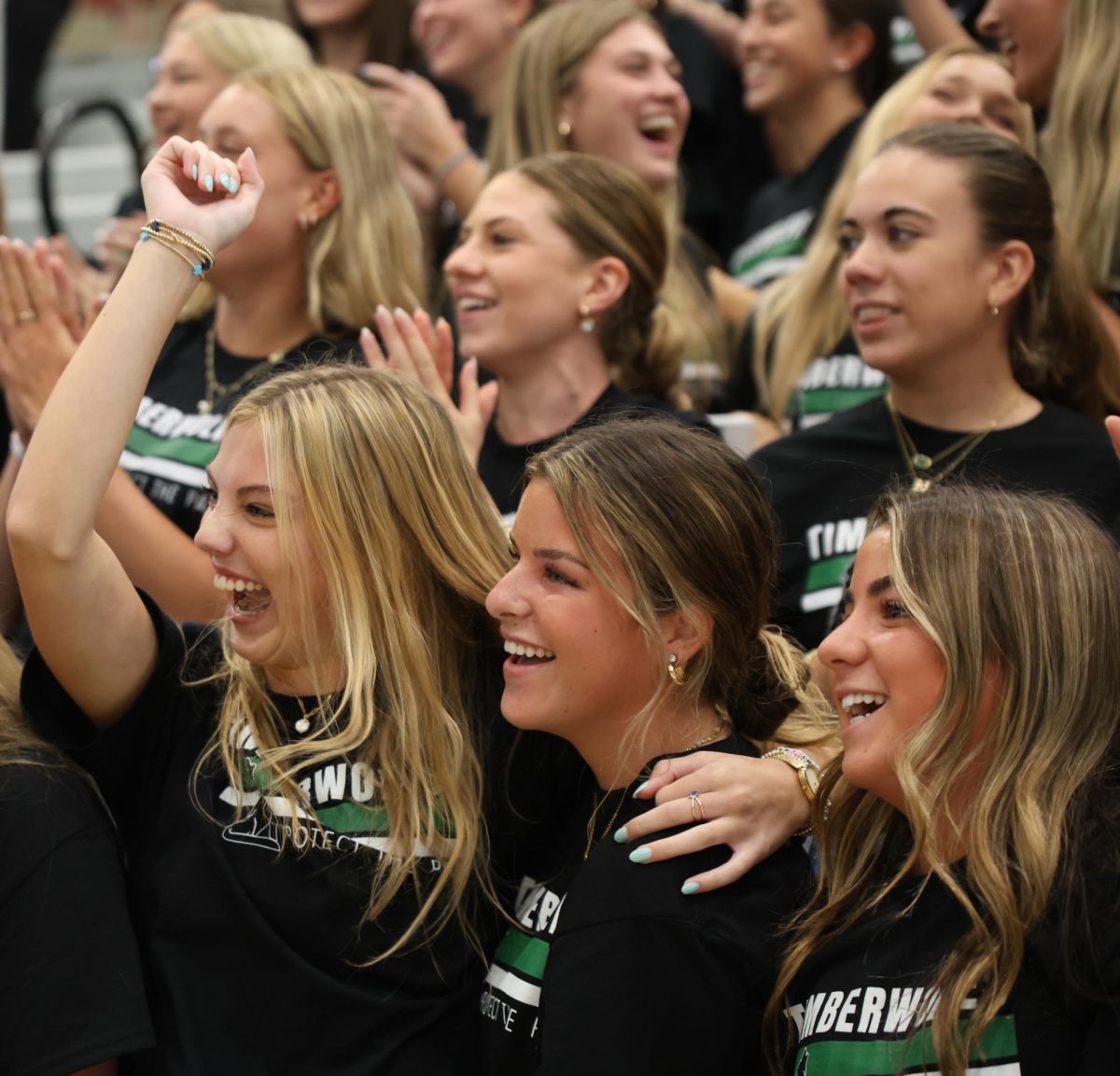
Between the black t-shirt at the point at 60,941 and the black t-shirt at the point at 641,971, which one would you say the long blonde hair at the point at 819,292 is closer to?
the black t-shirt at the point at 641,971

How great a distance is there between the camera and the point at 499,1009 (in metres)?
2.32

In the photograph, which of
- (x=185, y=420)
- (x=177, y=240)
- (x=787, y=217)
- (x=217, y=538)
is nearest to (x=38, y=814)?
(x=217, y=538)

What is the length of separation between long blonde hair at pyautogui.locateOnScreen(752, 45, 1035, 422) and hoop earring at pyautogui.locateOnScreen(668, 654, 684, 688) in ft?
5.54

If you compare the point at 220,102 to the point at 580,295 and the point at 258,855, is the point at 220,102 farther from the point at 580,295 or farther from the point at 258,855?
the point at 258,855

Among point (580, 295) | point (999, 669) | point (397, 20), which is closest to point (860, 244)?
point (580, 295)

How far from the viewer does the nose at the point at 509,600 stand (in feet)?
7.67

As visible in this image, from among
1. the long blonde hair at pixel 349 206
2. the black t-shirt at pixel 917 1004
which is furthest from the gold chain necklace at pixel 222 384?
the black t-shirt at pixel 917 1004

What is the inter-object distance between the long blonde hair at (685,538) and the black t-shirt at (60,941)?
74cm

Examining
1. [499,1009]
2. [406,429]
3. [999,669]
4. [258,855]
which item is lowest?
[499,1009]

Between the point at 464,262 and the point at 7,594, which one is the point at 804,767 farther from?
the point at 464,262

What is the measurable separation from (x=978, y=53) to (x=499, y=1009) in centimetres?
282

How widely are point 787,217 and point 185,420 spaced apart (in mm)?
1939

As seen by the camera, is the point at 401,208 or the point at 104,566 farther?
the point at 401,208

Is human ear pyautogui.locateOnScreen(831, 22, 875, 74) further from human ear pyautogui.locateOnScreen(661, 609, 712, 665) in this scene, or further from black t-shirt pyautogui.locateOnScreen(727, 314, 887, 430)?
human ear pyautogui.locateOnScreen(661, 609, 712, 665)
